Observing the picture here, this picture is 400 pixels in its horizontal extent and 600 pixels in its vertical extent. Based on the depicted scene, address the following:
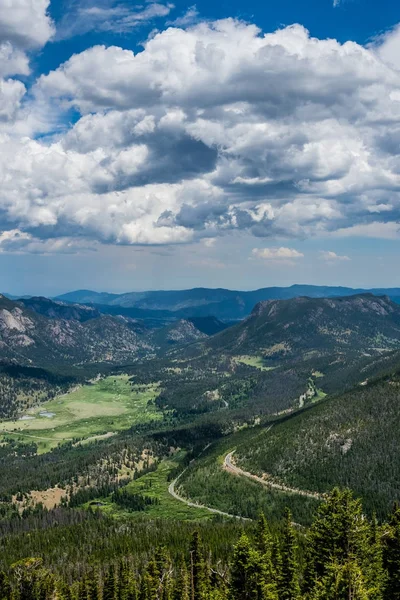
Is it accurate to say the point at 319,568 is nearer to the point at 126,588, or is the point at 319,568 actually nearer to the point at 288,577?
the point at 288,577

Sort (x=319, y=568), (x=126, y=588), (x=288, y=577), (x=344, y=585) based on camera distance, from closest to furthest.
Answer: (x=344, y=585)
(x=319, y=568)
(x=288, y=577)
(x=126, y=588)

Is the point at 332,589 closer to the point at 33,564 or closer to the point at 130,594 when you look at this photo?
the point at 33,564

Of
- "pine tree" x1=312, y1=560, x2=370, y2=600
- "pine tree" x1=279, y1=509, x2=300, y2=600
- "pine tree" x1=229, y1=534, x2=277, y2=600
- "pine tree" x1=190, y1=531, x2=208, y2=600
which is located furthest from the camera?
"pine tree" x1=190, y1=531, x2=208, y2=600

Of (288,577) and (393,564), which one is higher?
(393,564)

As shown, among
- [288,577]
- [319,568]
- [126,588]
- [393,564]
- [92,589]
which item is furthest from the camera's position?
[92,589]

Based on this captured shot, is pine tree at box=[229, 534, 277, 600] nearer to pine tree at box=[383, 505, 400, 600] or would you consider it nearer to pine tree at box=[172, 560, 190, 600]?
pine tree at box=[383, 505, 400, 600]

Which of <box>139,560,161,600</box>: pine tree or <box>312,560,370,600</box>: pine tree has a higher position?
<box>312,560,370,600</box>: pine tree

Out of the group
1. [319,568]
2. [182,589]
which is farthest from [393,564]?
[182,589]

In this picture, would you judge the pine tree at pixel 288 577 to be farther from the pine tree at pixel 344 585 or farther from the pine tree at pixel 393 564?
the pine tree at pixel 344 585

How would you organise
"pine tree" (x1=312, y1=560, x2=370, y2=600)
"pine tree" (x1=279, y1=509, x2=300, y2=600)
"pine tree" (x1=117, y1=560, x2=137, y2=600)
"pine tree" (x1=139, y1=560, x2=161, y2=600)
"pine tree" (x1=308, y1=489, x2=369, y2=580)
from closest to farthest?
"pine tree" (x1=312, y1=560, x2=370, y2=600) < "pine tree" (x1=308, y1=489, x2=369, y2=580) < "pine tree" (x1=279, y1=509, x2=300, y2=600) < "pine tree" (x1=139, y1=560, x2=161, y2=600) < "pine tree" (x1=117, y1=560, x2=137, y2=600)

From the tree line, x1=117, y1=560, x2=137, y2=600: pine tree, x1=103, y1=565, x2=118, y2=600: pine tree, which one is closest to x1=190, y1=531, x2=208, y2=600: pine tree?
the tree line

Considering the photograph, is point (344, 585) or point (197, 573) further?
point (197, 573)

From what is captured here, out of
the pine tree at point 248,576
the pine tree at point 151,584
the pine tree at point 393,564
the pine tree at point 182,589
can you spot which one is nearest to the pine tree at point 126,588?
the pine tree at point 151,584
